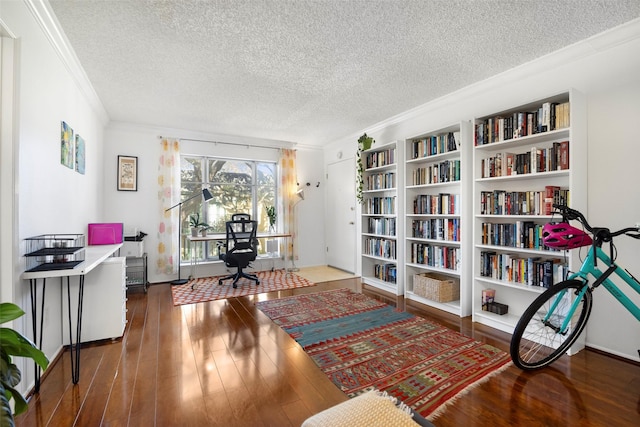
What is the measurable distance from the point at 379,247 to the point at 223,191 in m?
2.91

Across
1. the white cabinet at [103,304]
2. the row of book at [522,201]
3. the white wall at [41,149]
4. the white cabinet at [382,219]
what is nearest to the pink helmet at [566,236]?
the row of book at [522,201]

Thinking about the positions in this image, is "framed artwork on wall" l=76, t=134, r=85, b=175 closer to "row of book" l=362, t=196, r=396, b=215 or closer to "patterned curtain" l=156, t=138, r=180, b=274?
"patterned curtain" l=156, t=138, r=180, b=274

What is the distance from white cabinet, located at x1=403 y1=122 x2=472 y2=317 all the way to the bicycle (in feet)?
3.09

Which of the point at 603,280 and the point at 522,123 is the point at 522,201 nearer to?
the point at 522,123

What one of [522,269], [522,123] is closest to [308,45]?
[522,123]

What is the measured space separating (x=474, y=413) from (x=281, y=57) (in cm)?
294

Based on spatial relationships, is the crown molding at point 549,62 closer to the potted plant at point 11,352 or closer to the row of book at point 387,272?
the row of book at point 387,272

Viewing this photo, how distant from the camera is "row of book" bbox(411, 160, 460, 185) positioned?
328 centimetres

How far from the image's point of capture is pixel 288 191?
560 cm

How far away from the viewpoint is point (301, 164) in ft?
19.4

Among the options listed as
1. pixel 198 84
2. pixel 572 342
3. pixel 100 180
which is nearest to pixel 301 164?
pixel 198 84

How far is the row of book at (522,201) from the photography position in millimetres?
2479

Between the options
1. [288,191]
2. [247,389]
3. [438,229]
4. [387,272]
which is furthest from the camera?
[288,191]

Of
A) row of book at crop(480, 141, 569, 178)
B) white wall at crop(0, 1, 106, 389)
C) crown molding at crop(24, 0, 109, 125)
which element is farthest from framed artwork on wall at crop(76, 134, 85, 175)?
row of book at crop(480, 141, 569, 178)
